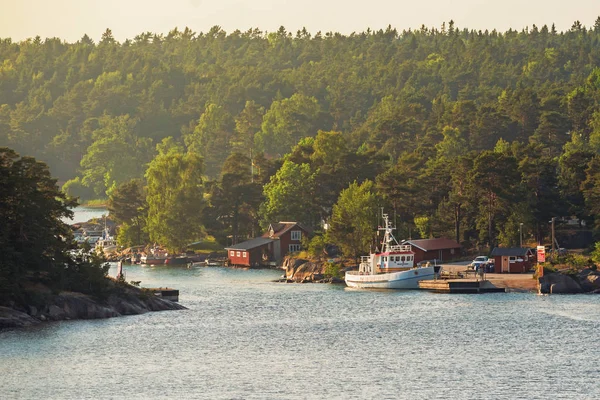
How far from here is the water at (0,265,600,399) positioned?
6394cm

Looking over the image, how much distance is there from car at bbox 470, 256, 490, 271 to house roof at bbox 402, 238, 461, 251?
19.4 ft

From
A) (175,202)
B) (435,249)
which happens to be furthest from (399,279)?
(175,202)

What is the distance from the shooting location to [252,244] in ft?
510

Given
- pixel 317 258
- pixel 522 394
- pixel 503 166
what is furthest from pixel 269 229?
pixel 522 394

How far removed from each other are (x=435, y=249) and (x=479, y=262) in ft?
29.0

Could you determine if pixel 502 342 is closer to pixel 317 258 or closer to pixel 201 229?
pixel 317 258

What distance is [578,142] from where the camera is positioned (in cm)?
17788

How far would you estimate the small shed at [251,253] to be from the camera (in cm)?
15388

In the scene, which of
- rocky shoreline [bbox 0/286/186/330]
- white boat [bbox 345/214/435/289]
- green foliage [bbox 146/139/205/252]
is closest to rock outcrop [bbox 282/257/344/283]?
white boat [bbox 345/214/435/289]

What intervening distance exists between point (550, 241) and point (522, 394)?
73.8 metres

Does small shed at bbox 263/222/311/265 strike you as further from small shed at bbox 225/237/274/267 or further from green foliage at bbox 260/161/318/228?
green foliage at bbox 260/161/318/228

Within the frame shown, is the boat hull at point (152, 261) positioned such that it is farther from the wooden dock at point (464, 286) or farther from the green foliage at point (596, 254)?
the green foliage at point (596, 254)

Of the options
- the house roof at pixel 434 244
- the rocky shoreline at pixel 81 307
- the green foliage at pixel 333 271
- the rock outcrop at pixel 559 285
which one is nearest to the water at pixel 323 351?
the rocky shoreline at pixel 81 307

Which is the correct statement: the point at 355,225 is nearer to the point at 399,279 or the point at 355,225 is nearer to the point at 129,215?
the point at 399,279
